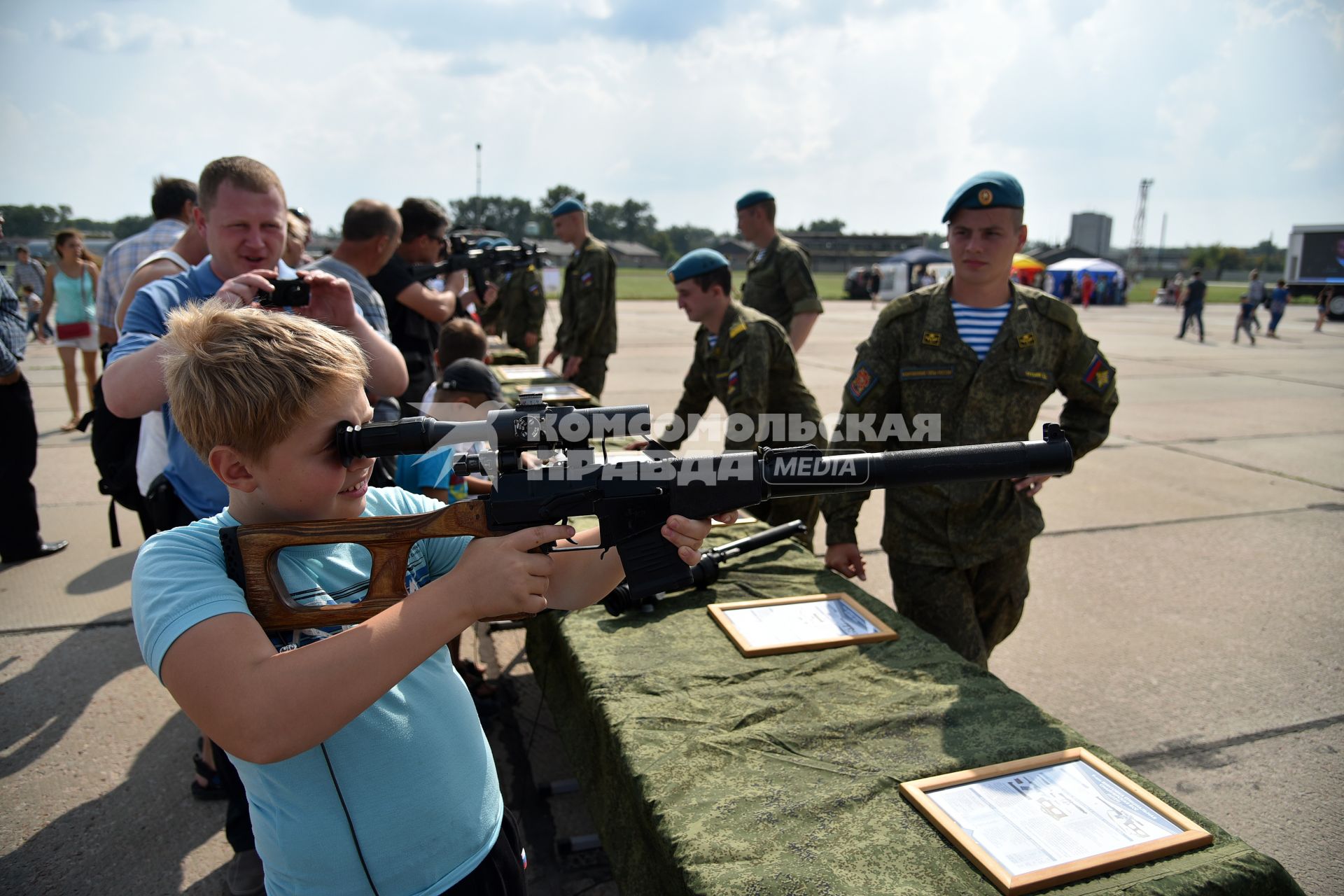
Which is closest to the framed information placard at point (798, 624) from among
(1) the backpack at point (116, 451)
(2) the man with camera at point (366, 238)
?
(1) the backpack at point (116, 451)

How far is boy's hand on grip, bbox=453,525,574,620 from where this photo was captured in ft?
4.03

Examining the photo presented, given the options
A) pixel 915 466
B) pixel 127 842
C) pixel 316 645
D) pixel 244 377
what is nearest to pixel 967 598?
pixel 915 466

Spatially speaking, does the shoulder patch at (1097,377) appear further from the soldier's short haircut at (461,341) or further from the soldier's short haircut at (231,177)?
the soldier's short haircut at (461,341)

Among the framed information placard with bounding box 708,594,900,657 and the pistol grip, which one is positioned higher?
the pistol grip

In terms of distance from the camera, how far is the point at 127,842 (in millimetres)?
2734

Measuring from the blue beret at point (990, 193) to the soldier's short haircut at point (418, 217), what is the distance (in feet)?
12.2

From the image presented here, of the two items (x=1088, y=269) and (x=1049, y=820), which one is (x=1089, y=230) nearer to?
(x=1088, y=269)

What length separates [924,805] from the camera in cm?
155

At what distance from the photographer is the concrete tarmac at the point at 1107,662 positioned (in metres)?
2.78

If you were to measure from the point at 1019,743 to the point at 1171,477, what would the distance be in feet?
22.7

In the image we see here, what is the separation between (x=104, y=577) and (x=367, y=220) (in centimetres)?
307

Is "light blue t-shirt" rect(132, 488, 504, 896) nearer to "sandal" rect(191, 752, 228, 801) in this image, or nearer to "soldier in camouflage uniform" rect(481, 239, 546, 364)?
"sandal" rect(191, 752, 228, 801)

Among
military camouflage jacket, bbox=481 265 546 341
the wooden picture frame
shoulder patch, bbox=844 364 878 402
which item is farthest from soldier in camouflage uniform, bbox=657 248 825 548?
military camouflage jacket, bbox=481 265 546 341

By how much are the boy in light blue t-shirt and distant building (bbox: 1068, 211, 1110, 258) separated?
7986 centimetres
